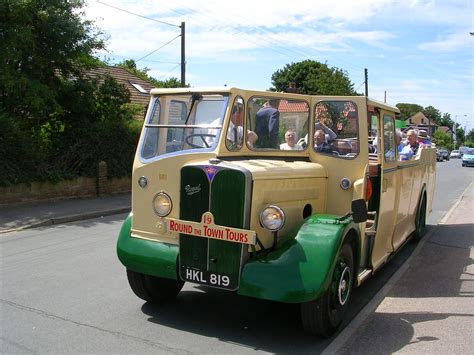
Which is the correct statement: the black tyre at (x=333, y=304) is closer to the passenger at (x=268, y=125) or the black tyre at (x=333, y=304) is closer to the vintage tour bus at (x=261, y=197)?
the vintage tour bus at (x=261, y=197)

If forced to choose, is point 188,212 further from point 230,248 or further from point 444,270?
point 444,270

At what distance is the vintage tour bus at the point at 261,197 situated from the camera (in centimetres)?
427

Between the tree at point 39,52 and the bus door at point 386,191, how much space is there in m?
9.24

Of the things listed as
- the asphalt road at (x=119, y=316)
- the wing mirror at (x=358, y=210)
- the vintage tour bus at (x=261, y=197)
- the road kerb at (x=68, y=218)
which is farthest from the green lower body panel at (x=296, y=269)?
the road kerb at (x=68, y=218)

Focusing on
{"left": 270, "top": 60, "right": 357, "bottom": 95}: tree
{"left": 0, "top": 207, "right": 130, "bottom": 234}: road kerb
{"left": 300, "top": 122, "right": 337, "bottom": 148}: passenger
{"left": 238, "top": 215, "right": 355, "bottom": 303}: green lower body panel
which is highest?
{"left": 270, "top": 60, "right": 357, "bottom": 95}: tree

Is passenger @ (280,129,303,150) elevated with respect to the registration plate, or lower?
elevated

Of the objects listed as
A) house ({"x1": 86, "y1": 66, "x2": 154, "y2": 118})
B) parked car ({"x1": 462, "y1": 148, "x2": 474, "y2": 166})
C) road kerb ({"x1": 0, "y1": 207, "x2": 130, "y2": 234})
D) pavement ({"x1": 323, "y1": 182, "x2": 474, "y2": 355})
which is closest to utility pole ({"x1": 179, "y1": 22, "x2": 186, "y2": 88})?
house ({"x1": 86, "y1": 66, "x2": 154, "y2": 118})

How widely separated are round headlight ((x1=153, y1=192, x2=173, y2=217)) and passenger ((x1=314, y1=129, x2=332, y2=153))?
1738 millimetres

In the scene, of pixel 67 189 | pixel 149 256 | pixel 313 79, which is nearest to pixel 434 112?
pixel 313 79

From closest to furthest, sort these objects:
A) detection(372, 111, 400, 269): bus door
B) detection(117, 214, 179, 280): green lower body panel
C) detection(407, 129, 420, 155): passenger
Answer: detection(117, 214, 179, 280): green lower body panel < detection(372, 111, 400, 269): bus door < detection(407, 129, 420, 155): passenger

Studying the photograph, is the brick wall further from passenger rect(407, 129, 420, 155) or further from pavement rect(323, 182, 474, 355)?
pavement rect(323, 182, 474, 355)

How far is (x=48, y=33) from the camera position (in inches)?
528

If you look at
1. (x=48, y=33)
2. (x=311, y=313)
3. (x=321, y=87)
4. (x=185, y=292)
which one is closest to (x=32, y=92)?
(x=48, y=33)

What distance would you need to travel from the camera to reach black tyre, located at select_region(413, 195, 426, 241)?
896cm
